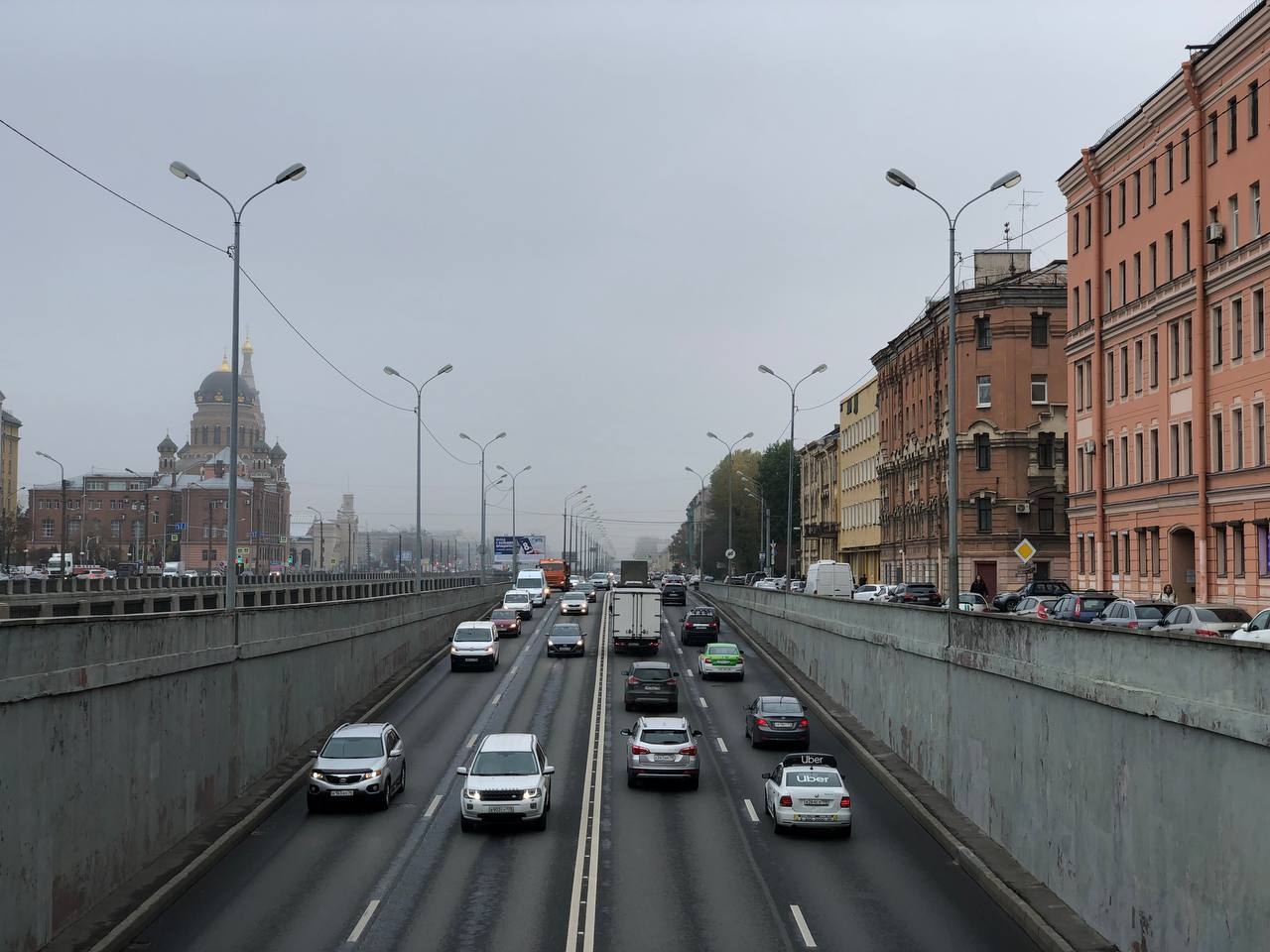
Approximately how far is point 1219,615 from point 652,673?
17.6 m

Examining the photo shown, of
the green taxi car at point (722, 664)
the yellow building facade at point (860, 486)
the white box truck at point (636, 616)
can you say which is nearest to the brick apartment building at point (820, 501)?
the yellow building facade at point (860, 486)

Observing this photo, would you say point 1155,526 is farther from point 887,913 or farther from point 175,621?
point 175,621

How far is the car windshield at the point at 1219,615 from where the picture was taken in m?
30.4

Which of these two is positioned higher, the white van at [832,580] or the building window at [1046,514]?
the building window at [1046,514]

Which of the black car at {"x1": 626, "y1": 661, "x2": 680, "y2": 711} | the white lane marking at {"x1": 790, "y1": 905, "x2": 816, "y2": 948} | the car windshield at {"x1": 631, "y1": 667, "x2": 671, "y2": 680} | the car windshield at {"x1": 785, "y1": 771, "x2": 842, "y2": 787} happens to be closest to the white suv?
the car windshield at {"x1": 785, "y1": 771, "x2": 842, "y2": 787}

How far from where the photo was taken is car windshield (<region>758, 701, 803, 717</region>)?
36031 millimetres

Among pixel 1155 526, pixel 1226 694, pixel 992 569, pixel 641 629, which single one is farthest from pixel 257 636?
pixel 992 569

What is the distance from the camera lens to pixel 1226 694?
1419 centimetres

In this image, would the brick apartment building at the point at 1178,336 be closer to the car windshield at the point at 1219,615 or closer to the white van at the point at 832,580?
the white van at the point at 832,580

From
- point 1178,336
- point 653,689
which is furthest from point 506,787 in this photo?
point 1178,336

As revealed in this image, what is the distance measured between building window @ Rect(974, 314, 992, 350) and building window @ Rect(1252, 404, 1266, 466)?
3168 cm

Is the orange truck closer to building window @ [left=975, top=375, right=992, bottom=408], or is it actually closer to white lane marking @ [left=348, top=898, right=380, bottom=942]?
building window @ [left=975, top=375, right=992, bottom=408]

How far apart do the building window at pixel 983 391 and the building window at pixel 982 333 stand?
174cm

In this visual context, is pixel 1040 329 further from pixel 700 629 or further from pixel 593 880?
pixel 593 880
